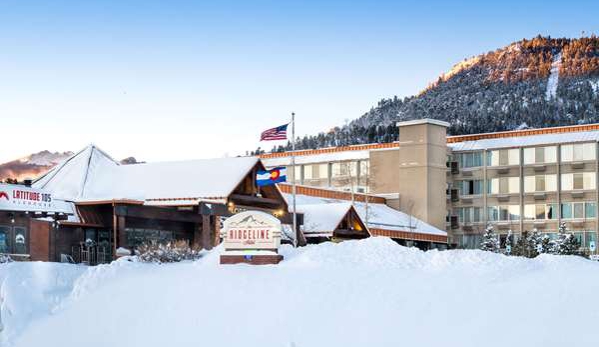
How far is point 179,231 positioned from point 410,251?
70.1 ft

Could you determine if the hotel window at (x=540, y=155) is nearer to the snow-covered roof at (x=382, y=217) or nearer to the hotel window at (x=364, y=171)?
the snow-covered roof at (x=382, y=217)

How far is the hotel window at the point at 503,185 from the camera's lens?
81.8 meters

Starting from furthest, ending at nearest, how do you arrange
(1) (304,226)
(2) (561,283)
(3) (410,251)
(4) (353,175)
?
(4) (353,175) < (1) (304,226) < (3) (410,251) < (2) (561,283)

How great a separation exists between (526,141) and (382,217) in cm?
1879

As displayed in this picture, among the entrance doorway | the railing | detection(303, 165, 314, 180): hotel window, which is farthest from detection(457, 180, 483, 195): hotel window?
the entrance doorway

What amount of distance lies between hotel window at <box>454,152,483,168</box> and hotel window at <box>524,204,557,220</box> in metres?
5.41

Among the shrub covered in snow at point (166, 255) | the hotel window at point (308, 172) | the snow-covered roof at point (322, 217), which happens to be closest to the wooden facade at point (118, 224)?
the snow-covered roof at point (322, 217)

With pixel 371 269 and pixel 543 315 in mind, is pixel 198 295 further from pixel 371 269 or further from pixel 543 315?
pixel 543 315

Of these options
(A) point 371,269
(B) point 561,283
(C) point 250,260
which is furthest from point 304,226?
(B) point 561,283

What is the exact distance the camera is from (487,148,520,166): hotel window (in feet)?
266

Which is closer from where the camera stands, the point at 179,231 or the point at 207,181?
the point at 207,181

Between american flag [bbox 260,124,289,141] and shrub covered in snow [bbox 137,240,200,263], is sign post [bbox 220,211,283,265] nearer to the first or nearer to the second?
shrub covered in snow [bbox 137,240,200,263]

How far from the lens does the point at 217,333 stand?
26.9 metres

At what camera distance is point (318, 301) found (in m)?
26.5
